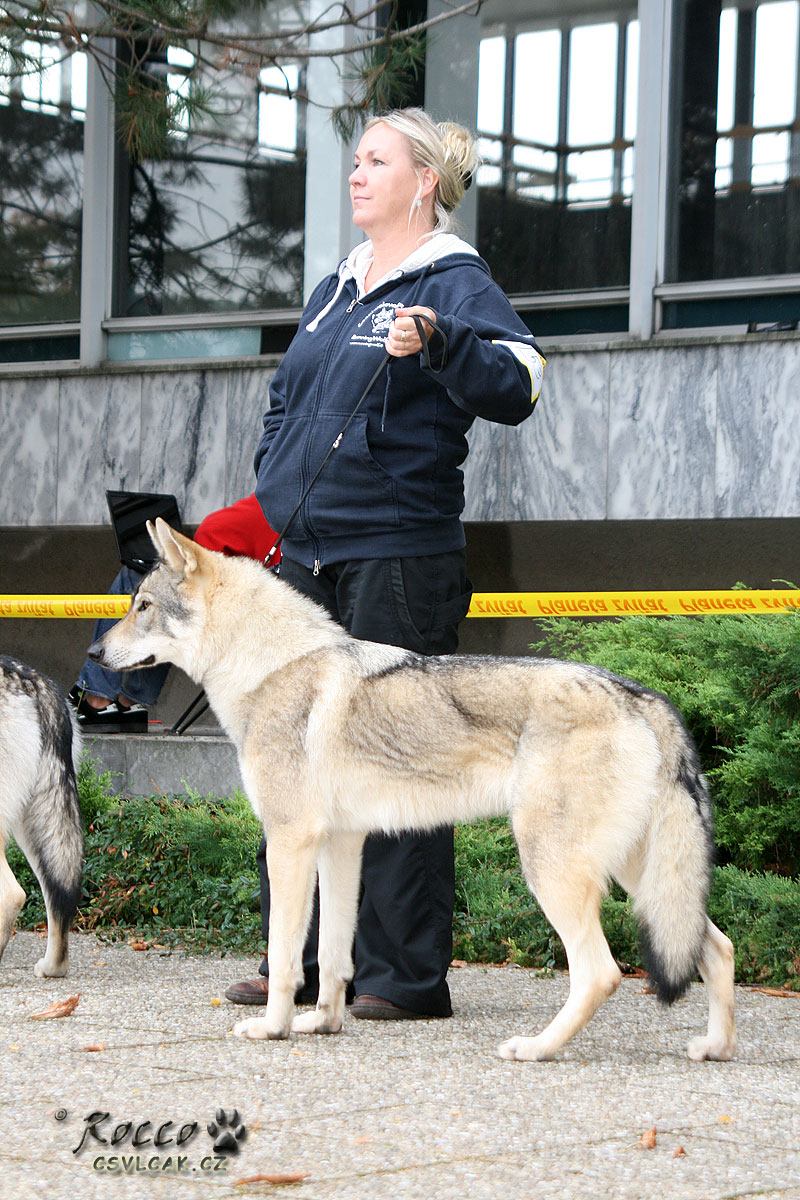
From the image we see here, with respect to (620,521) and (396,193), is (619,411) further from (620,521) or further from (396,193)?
(396,193)

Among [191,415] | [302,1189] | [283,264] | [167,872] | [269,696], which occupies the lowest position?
[167,872]

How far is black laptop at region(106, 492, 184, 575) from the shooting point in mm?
8891

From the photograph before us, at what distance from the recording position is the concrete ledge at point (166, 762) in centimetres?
788

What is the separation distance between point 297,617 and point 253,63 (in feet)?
13.8

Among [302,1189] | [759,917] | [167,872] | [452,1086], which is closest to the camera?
[302,1189]

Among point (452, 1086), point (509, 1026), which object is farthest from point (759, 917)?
point (452, 1086)

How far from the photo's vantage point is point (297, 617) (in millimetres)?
4453

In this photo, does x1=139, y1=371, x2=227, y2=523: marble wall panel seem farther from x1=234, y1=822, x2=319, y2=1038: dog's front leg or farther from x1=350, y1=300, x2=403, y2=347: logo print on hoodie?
x1=234, y1=822, x2=319, y2=1038: dog's front leg

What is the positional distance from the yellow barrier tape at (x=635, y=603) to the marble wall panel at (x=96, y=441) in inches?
139

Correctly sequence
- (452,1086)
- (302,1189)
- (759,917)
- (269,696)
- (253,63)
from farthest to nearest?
(253,63)
(759,917)
(269,696)
(452,1086)
(302,1189)

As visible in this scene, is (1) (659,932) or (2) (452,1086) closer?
(2) (452,1086)

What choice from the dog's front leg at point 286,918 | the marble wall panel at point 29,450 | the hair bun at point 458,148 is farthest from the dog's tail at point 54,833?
the marble wall panel at point 29,450

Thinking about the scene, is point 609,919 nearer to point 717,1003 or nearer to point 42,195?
point 717,1003

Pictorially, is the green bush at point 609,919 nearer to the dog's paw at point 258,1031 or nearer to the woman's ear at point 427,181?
the dog's paw at point 258,1031
